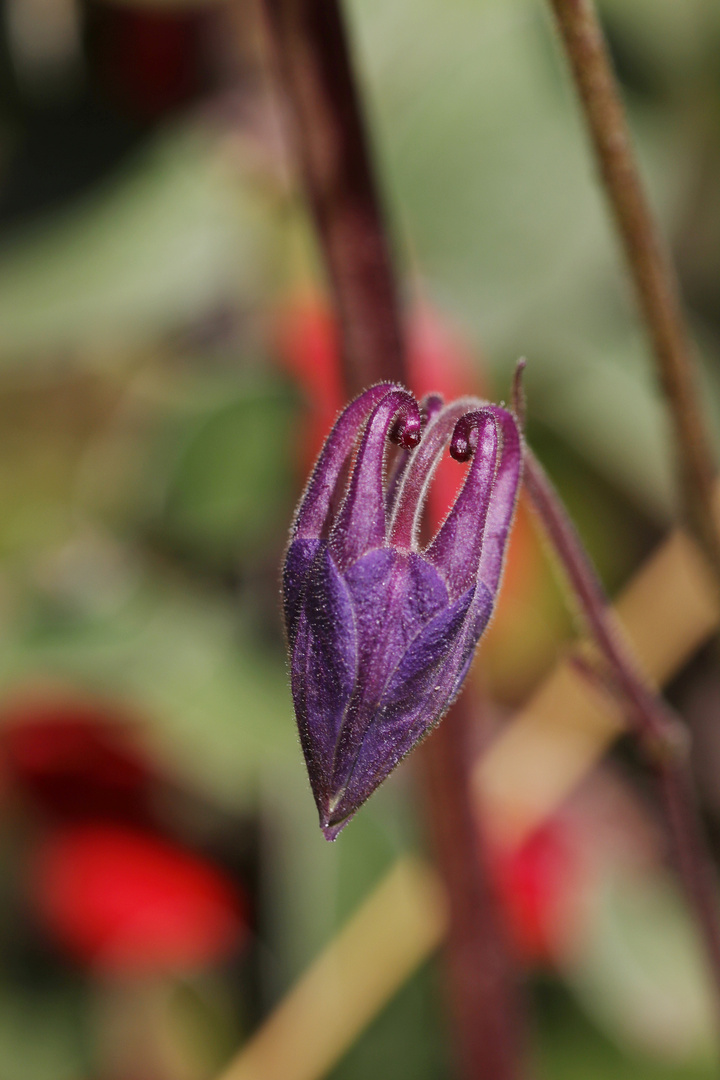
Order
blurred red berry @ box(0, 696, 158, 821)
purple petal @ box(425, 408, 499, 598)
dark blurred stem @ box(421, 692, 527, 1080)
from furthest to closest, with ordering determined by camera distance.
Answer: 1. blurred red berry @ box(0, 696, 158, 821)
2. dark blurred stem @ box(421, 692, 527, 1080)
3. purple petal @ box(425, 408, 499, 598)

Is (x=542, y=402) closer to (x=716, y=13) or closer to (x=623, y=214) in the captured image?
(x=716, y=13)

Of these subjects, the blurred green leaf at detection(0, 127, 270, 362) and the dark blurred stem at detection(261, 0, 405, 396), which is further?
the blurred green leaf at detection(0, 127, 270, 362)

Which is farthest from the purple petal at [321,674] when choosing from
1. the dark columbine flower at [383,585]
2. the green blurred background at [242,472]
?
the green blurred background at [242,472]

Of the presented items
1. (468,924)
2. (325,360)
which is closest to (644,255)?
(468,924)

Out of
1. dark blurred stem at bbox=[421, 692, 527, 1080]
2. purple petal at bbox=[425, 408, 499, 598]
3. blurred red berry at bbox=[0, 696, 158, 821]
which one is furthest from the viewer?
blurred red berry at bbox=[0, 696, 158, 821]

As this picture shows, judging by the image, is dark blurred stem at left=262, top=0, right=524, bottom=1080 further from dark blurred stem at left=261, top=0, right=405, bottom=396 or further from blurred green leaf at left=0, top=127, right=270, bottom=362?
blurred green leaf at left=0, top=127, right=270, bottom=362

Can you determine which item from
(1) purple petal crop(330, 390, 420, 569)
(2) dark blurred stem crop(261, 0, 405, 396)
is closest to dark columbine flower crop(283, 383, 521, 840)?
(1) purple petal crop(330, 390, 420, 569)

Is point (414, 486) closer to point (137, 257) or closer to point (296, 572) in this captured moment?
point (296, 572)
